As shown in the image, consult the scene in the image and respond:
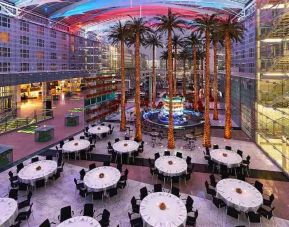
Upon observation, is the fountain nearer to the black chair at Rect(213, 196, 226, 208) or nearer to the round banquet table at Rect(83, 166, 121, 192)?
the round banquet table at Rect(83, 166, 121, 192)

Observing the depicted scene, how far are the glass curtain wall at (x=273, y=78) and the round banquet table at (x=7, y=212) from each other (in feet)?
57.5

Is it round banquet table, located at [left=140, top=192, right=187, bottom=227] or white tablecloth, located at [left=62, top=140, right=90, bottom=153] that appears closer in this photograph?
round banquet table, located at [left=140, top=192, right=187, bottom=227]

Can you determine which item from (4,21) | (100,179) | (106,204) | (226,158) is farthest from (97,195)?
(4,21)

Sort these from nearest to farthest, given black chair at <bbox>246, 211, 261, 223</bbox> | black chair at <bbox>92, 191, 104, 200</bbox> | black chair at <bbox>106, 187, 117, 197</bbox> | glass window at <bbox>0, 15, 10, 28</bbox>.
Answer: black chair at <bbox>246, 211, 261, 223</bbox> → black chair at <bbox>92, 191, 104, 200</bbox> → black chair at <bbox>106, 187, 117, 197</bbox> → glass window at <bbox>0, 15, 10, 28</bbox>

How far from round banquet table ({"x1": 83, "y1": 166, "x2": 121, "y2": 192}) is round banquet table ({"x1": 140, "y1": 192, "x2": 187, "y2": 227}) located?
2994 millimetres

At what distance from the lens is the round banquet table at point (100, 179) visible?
13.7m

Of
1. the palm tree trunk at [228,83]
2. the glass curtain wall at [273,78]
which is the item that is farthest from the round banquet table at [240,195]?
the palm tree trunk at [228,83]

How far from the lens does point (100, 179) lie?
14.3 meters

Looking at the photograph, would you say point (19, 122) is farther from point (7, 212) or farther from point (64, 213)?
point (64, 213)

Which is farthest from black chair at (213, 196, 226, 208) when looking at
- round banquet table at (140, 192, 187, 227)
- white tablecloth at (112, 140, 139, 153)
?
white tablecloth at (112, 140, 139, 153)

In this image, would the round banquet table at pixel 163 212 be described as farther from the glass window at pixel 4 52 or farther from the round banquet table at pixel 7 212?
the glass window at pixel 4 52

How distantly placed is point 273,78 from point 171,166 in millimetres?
11776

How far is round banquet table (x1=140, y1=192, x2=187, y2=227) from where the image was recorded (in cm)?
1022

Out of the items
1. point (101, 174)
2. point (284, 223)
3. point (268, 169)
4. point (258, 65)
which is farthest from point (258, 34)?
point (101, 174)
